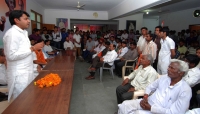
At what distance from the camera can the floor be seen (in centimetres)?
256

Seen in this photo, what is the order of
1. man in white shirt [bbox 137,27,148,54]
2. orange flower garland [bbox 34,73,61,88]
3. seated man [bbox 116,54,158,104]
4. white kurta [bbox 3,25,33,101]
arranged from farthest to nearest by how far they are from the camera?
man in white shirt [bbox 137,27,148,54]
seated man [bbox 116,54,158,104]
orange flower garland [bbox 34,73,61,88]
white kurta [bbox 3,25,33,101]

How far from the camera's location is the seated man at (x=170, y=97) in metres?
1.45

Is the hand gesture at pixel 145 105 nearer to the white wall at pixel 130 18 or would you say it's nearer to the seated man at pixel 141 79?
the seated man at pixel 141 79

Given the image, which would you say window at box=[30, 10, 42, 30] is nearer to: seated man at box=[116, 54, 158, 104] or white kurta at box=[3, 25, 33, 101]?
white kurta at box=[3, 25, 33, 101]

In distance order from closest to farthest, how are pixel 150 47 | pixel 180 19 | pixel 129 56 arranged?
pixel 150 47 → pixel 129 56 → pixel 180 19

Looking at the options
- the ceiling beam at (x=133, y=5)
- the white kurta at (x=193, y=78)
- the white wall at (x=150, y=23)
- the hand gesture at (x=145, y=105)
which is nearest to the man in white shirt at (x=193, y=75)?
the white kurta at (x=193, y=78)

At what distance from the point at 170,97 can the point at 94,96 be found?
1.78 m

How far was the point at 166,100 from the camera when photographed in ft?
5.38

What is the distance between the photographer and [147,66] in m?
2.32

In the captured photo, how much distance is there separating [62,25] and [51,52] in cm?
443

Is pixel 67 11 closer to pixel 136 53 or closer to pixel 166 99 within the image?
pixel 136 53

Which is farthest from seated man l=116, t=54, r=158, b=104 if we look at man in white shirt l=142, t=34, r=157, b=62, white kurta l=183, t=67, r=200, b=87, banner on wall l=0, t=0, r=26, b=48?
banner on wall l=0, t=0, r=26, b=48

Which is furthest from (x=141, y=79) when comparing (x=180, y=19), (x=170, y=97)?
(x=180, y=19)

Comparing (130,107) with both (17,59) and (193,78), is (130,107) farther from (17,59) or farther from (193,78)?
(17,59)
